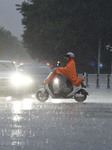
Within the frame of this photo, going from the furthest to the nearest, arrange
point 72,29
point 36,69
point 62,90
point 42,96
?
point 72,29, point 36,69, point 42,96, point 62,90

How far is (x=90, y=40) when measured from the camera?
68.3 metres

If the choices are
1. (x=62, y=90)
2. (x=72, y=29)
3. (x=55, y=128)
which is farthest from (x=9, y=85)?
(x=72, y=29)

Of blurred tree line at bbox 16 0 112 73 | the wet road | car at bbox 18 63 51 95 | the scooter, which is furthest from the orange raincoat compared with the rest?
blurred tree line at bbox 16 0 112 73

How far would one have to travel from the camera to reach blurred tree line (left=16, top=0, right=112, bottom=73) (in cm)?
6581

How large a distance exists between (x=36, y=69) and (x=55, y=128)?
613 inches

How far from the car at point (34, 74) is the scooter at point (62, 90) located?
13.5 feet

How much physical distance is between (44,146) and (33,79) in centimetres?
1637

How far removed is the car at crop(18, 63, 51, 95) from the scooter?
162 inches

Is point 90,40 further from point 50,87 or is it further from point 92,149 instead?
point 92,149

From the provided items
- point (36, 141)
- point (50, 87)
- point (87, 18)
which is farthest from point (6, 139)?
point (87, 18)

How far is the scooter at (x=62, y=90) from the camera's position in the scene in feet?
63.6

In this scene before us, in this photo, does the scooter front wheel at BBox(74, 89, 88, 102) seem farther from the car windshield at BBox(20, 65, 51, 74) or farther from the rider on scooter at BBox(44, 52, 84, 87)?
the car windshield at BBox(20, 65, 51, 74)

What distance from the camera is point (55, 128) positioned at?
12.0m

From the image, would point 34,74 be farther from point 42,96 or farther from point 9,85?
point 42,96
